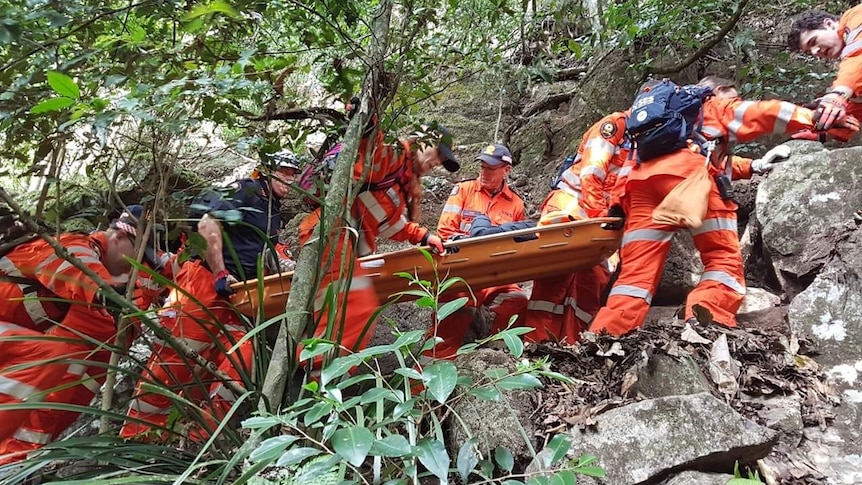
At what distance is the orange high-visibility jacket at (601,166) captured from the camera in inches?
149

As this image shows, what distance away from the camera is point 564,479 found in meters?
1.13

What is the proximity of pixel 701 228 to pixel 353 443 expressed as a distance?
3172 millimetres

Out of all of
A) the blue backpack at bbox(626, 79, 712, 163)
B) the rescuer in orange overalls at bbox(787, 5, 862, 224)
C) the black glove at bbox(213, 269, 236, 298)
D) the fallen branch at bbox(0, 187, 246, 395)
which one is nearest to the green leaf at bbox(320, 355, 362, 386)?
the fallen branch at bbox(0, 187, 246, 395)

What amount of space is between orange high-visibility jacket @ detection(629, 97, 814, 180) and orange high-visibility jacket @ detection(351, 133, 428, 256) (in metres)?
1.55

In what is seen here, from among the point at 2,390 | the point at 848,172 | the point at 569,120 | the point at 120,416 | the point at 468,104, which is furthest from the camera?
the point at 468,104

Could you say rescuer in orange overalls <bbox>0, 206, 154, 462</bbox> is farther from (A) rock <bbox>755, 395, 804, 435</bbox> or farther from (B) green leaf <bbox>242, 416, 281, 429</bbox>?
(A) rock <bbox>755, 395, 804, 435</bbox>

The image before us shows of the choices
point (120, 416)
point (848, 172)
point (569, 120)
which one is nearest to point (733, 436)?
point (120, 416)

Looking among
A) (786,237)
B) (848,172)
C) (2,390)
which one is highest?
(2,390)

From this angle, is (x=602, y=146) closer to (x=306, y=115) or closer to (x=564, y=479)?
(x=306, y=115)

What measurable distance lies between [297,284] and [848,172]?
151 inches

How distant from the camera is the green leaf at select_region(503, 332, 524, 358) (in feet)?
4.04

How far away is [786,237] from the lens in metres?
3.74

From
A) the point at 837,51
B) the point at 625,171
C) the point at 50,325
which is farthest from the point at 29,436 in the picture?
the point at 837,51

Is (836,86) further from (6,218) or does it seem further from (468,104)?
(468,104)
